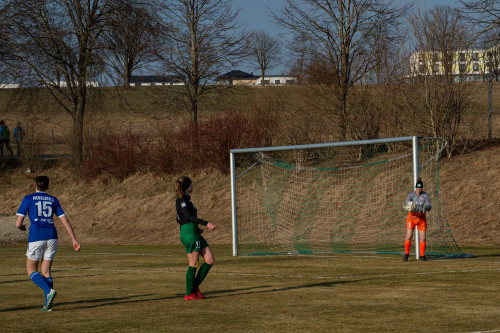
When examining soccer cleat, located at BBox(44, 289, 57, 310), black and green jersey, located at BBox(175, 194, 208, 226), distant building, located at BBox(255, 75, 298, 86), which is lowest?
soccer cleat, located at BBox(44, 289, 57, 310)

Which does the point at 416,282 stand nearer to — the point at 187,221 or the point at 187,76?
the point at 187,221

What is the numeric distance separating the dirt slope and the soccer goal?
965mm

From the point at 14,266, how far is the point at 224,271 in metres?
6.14

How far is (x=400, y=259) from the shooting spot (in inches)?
711

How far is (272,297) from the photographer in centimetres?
1139

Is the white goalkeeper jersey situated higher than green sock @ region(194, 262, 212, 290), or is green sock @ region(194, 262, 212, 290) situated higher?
the white goalkeeper jersey

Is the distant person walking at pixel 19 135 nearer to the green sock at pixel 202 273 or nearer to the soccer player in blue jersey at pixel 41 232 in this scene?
the soccer player in blue jersey at pixel 41 232

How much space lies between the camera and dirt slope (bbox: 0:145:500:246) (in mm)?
25391

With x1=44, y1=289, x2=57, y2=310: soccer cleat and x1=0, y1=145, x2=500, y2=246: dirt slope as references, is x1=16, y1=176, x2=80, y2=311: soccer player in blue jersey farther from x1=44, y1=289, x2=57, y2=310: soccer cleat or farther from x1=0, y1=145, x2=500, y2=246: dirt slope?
x1=0, y1=145, x2=500, y2=246: dirt slope

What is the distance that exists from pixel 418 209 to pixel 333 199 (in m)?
10.3

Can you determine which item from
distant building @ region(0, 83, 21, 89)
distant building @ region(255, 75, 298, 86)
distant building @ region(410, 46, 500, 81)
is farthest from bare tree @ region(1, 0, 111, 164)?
distant building @ region(410, 46, 500, 81)

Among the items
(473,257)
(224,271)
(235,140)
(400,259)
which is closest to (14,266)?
(224,271)

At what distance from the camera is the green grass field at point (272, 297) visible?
888 centimetres

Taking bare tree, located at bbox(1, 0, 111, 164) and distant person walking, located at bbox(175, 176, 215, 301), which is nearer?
distant person walking, located at bbox(175, 176, 215, 301)
